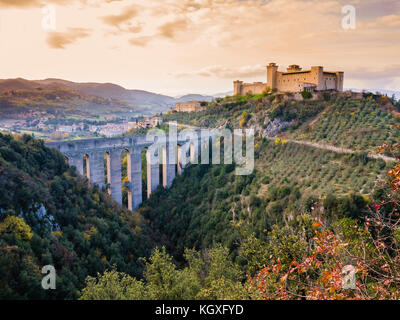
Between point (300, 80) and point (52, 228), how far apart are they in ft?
102

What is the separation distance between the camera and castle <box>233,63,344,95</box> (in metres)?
32.7

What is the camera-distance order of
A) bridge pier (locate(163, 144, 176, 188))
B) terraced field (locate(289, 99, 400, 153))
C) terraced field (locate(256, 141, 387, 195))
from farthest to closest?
bridge pier (locate(163, 144, 176, 188)) → terraced field (locate(289, 99, 400, 153)) → terraced field (locate(256, 141, 387, 195))

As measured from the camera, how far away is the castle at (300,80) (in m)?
32.7

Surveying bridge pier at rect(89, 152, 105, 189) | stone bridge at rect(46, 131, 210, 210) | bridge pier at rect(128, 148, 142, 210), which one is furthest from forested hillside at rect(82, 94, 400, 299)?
bridge pier at rect(89, 152, 105, 189)

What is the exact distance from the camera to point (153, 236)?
18641 mm

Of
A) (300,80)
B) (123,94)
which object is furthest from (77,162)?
(123,94)

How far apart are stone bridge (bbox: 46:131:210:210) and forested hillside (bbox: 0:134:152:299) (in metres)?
3.41

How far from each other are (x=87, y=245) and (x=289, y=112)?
22251 mm

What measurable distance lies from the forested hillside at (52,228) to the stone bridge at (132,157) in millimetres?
3413

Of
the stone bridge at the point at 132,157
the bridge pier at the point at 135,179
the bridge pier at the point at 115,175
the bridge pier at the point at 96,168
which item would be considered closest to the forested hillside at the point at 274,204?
the bridge pier at the point at 135,179
